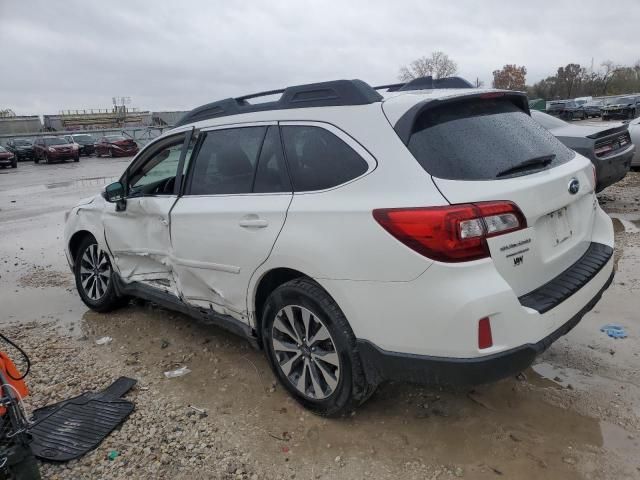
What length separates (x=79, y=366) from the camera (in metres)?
3.98

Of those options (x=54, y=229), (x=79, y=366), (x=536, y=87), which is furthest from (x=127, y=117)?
(x=79, y=366)

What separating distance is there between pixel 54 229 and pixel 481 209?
935cm

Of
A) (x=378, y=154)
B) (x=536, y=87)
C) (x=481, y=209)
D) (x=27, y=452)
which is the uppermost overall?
(x=536, y=87)

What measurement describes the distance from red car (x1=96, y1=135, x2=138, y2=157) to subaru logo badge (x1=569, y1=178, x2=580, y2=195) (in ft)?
113

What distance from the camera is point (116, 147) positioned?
34.6 m

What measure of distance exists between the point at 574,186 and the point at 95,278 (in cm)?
427

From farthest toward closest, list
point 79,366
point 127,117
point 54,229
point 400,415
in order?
point 127,117 < point 54,229 < point 79,366 < point 400,415

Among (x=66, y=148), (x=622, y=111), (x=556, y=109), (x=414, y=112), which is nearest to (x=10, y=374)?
(x=414, y=112)

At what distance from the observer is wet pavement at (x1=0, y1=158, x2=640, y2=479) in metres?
2.64

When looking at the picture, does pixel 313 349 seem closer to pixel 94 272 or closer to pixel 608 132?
pixel 94 272

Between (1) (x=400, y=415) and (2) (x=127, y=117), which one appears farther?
(2) (x=127, y=117)

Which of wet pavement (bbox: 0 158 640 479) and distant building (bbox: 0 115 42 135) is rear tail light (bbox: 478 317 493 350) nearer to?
wet pavement (bbox: 0 158 640 479)

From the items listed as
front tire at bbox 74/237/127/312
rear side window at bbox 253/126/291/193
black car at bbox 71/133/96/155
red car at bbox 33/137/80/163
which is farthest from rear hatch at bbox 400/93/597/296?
black car at bbox 71/133/96/155

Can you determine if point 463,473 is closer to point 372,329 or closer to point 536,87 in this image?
point 372,329
